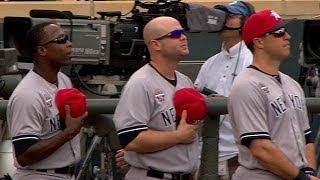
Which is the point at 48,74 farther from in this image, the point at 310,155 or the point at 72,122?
the point at 310,155

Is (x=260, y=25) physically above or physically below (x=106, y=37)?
above

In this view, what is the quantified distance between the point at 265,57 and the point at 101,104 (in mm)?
1190

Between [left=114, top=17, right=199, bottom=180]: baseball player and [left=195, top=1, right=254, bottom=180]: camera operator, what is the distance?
3.22 ft

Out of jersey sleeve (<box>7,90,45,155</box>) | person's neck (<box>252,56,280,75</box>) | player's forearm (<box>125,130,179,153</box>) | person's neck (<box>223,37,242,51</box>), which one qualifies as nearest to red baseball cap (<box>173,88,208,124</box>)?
player's forearm (<box>125,130,179,153</box>)

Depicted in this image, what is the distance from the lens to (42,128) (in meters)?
5.30

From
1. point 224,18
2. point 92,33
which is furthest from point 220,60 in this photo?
point 92,33

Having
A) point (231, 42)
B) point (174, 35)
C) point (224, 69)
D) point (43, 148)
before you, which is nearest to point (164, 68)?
point (174, 35)

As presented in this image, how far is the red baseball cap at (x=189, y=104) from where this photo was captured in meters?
5.16

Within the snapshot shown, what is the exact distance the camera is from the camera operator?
631cm

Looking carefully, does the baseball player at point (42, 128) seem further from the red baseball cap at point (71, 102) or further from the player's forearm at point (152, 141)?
the player's forearm at point (152, 141)

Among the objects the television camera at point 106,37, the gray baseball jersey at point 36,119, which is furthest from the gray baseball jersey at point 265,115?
the television camera at point 106,37

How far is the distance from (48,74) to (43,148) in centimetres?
48

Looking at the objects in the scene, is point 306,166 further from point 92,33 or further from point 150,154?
point 92,33

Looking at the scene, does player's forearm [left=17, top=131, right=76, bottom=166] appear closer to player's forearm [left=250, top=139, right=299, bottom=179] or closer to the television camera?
player's forearm [left=250, top=139, right=299, bottom=179]
